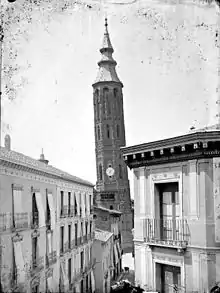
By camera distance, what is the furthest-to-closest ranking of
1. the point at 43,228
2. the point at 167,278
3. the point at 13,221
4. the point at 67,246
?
the point at 167,278 < the point at 67,246 < the point at 43,228 < the point at 13,221

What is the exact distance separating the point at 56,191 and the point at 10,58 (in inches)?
23.3

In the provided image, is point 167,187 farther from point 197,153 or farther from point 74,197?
point 74,197

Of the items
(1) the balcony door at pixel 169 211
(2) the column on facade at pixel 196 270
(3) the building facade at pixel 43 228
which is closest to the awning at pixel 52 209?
(3) the building facade at pixel 43 228

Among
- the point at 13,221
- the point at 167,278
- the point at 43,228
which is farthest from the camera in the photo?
the point at 167,278

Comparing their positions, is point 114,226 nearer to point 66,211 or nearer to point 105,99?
point 66,211

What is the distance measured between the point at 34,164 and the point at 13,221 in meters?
0.23

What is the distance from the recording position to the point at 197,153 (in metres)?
1.70

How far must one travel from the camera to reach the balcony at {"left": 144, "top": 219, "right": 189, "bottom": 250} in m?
1.70

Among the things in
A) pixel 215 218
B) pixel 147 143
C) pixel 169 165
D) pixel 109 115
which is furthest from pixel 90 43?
pixel 215 218

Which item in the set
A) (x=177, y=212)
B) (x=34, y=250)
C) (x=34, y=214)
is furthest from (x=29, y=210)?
(x=177, y=212)

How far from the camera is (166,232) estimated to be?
5.79 feet

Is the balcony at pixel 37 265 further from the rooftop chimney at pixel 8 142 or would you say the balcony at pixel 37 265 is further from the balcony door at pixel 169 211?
the balcony door at pixel 169 211

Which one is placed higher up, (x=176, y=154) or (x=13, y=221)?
(x=176, y=154)

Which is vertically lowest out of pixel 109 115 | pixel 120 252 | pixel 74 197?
pixel 120 252
